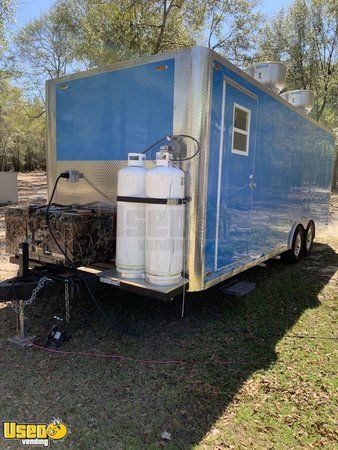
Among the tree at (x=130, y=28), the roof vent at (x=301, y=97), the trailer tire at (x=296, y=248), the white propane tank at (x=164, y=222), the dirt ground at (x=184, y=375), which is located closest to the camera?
the dirt ground at (x=184, y=375)

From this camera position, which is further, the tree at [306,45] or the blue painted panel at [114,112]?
the tree at [306,45]

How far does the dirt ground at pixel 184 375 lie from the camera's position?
266 cm

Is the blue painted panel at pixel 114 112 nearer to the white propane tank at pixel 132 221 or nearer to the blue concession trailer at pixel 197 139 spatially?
the blue concession trailer at pixel 197 139

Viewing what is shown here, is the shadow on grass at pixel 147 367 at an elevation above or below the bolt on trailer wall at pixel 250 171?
below

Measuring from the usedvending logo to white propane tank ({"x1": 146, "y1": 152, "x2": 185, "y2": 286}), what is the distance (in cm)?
136

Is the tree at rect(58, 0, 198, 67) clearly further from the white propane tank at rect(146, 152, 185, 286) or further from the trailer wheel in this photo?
the white propane tank at rect(146, 152, 185, 286)

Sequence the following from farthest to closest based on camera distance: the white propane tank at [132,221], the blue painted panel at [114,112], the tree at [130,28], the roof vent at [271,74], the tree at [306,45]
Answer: the tree at [306,45] < the tree at [130,28] < the roof vent at [271,74] < the blue painted panel at [114,112] < the white propane tank at [132,221]

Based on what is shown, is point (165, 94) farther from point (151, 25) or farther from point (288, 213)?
point (151, 25)

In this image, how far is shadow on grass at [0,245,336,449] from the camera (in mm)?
2717

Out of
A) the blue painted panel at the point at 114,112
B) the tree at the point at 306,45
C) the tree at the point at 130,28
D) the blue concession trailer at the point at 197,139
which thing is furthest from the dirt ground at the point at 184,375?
the tree at the point at 306,45

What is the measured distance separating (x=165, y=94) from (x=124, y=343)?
99.2 inches

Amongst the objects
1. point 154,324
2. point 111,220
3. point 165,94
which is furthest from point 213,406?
point 165,94

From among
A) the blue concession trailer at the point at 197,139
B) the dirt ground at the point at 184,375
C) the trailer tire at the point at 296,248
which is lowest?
the dirt ground at the point at 184,375

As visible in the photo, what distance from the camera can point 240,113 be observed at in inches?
167
